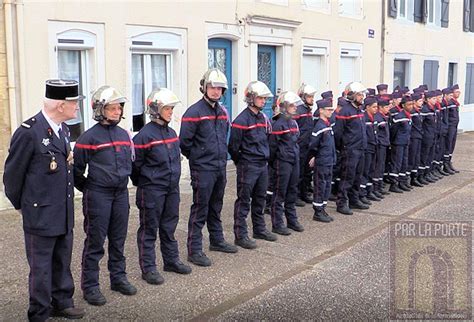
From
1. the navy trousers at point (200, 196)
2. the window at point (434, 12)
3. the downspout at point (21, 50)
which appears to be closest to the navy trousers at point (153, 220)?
the navy trousers at point (200, 196)

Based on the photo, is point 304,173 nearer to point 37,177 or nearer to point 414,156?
point 414,156

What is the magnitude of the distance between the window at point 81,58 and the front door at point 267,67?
4.37 meters

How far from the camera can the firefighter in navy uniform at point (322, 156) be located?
25.7 feet

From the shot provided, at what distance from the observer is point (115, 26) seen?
9.19 m

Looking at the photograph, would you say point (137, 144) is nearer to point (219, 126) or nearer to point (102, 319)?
point (219, 126)

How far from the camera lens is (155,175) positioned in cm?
533

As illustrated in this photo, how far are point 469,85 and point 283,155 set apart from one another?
18.5m

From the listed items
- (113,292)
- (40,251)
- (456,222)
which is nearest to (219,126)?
(113,292)

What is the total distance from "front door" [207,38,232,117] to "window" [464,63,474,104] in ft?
46.6

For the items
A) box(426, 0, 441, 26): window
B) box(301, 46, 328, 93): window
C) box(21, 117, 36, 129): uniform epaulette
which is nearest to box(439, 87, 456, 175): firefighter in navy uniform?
box(301, 46, 328, 93): window

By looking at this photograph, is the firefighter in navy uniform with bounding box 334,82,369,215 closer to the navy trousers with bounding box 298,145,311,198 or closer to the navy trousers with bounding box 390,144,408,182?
the navy trousers with bounding box 298,145,311,198

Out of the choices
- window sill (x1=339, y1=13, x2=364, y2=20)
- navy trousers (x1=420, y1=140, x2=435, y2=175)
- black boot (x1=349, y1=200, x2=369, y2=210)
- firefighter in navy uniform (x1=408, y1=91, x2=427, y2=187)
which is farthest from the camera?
window sill (x1=339, y1=13, x2=364, y2=20)

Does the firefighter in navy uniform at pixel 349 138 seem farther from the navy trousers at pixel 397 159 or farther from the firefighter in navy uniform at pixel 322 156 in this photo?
the navy trousers at pixel 397 159

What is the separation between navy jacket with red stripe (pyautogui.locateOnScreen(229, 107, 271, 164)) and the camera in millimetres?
6551
